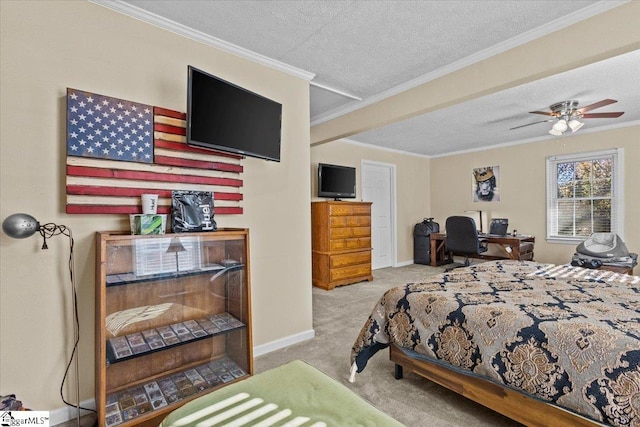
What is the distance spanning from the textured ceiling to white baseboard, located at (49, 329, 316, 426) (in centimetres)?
244

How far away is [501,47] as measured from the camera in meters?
2.41

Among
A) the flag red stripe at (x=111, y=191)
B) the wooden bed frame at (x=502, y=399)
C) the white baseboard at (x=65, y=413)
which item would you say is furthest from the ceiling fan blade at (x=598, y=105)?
the white baseboard at (x=65, y=413)

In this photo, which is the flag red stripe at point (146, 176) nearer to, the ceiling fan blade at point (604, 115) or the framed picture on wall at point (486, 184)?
the ceiling fan blade at point (604, 115)

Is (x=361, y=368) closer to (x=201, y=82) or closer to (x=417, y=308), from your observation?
(x=417, y=308)

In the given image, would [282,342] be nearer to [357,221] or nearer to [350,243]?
[350,243]

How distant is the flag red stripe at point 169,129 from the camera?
6.73 feet

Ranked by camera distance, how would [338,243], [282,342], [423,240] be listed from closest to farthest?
1. [282,342]
2. [338,243]
3. [423,240]

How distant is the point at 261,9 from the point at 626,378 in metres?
2.65

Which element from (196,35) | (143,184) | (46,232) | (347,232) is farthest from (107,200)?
(347,232)

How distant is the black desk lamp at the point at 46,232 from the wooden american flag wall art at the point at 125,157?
0.14m

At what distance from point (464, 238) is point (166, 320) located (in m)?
4.77

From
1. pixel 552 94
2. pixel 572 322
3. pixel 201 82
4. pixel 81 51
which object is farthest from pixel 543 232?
pixel 81 51

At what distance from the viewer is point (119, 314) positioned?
178 centimetres

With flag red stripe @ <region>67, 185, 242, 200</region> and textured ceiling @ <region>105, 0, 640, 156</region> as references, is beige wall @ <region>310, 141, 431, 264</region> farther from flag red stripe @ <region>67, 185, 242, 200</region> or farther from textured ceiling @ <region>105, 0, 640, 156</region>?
flag red stripe @ <region>67, 185, 242, 200</region>
